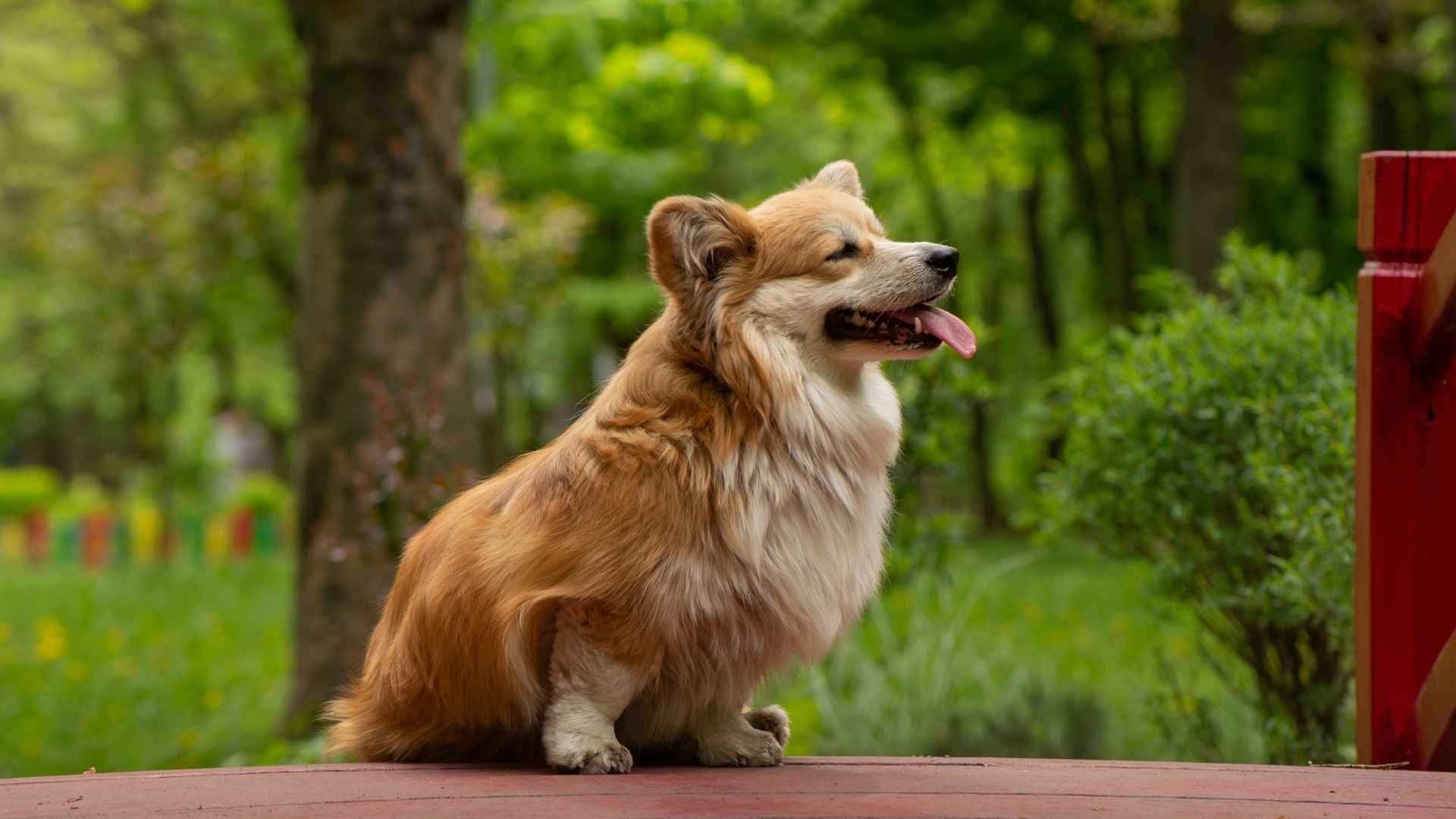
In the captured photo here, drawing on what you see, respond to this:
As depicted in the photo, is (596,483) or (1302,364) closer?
(596,483)

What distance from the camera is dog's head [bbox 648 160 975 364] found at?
304 cm

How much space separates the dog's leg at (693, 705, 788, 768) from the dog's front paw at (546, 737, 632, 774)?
0.28 meters

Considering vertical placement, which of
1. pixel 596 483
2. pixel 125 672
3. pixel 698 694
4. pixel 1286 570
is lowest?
pixel 125 672

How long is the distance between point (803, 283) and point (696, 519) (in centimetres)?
53

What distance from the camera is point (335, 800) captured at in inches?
105

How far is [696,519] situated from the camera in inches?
115

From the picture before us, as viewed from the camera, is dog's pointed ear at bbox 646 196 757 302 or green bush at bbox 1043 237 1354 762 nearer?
dog's pointed ear at bbox 646 196 757 302

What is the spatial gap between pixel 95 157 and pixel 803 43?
10.5 m

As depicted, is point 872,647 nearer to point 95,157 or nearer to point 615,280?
point 615,280

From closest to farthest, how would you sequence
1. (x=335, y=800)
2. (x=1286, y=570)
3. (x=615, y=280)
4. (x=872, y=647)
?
(x=335, y=800), (x=1286, y=570), (x=872, y=647), (x=615, y=280)

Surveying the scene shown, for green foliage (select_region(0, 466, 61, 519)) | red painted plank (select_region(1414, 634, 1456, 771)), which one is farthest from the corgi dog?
green foliage (select_region(0, 466, 61, 519))

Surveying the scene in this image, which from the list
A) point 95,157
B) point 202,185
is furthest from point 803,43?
point 95,157

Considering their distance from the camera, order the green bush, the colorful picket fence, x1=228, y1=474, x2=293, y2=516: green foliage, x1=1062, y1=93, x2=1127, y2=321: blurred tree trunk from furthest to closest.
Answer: x1=228, y1=474, x2=293, y2=516: green foliage < x1=1062, y1=93, x2=1127, y2=321: blurred tree trunk < the colorful picket fence < the green bush

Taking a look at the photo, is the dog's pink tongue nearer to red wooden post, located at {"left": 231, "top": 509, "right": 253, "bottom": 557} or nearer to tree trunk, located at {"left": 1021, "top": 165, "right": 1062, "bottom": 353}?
red wooden post, located at {"left": 231, "top": 509, "right": 253, "bottom": 557}
